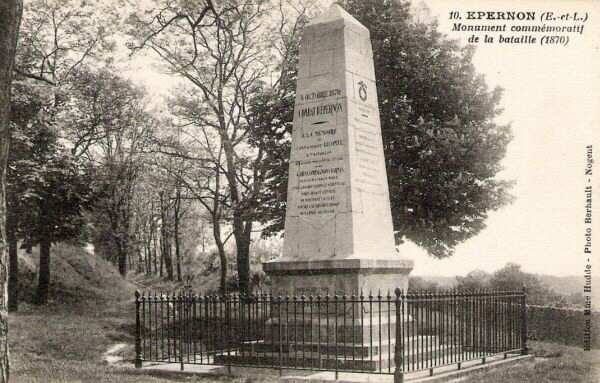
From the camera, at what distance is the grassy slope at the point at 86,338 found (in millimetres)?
9977

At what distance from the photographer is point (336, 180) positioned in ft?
36.8

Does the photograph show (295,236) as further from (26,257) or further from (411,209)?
(26,257)

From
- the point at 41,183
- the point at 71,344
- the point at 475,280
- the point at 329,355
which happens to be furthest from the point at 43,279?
the point at 475,280

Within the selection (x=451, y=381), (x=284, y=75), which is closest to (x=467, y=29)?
(x=451, y=381)

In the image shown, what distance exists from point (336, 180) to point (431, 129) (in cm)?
959

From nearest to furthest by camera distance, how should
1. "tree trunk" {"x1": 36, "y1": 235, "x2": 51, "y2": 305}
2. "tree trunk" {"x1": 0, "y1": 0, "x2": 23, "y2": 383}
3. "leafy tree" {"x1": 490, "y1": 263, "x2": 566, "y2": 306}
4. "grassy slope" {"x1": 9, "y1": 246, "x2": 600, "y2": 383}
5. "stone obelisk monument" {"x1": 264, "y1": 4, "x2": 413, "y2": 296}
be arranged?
"tree trunk" {"x1": 0, "y1": 0, "x2": 23, "y2": 383}
"grassy slope" {"x1": 9, "y1": 246, "x2": 600, "y2": 383}
"stone obelisk monument" {"x1": 264, "y1": 4, "x2": 413, "y2": 296}
"tree trunk" {"x1": 36, "y1": 235, "x2": 51, "y2": 305}
"leafy tree" {"x1": 490, "y1": 263, "x2": 566, "y2": 306}

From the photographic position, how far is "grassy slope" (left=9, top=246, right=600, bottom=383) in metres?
9.98

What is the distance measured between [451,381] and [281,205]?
12541 mm

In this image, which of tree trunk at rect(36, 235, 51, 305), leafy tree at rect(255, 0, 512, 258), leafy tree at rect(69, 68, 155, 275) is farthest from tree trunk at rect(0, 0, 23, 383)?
leafy tree at rect(69, 68, 155, 275)

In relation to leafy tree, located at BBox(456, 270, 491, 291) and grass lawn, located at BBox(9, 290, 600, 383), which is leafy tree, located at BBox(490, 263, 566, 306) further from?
grass lawn, located at BBox(9, 290, 600, 383)

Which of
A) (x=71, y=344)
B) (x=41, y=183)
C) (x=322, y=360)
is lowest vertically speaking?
(x=71, y=344)

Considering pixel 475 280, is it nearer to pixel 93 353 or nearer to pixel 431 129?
pixel 431 129

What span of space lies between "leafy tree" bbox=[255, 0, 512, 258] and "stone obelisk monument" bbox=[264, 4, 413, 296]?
8.33 metres

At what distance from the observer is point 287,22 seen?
88.7 ft
